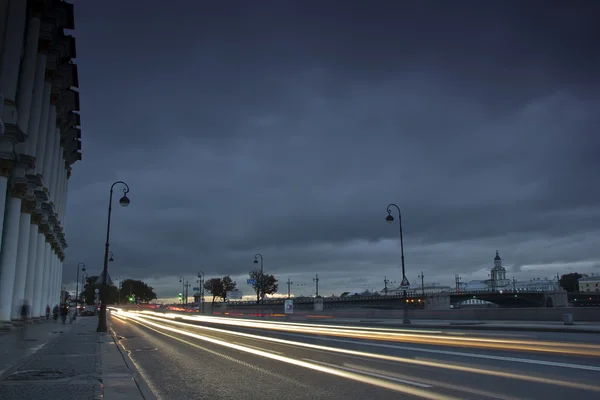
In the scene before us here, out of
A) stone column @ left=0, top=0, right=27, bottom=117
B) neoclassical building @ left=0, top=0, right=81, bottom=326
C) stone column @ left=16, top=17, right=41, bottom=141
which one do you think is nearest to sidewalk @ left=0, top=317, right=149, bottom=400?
neoclassical building @ left=0, top=0, right=81, bottom=326

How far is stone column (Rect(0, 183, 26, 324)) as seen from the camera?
3117 centimetres

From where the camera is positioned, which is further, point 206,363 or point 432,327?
point 432,327

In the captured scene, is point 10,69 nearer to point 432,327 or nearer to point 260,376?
point 260,376

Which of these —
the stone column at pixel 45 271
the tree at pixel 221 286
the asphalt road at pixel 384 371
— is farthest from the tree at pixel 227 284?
the asphalt road at pixel 384 371

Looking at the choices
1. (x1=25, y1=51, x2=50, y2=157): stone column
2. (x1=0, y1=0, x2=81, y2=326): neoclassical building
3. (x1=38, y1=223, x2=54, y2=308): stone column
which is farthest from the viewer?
(x1=38, y1=223, x2=54, y2=308): stone column

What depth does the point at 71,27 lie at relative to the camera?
37750mm

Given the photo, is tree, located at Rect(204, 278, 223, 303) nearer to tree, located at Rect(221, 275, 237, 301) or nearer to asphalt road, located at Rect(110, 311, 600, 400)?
tree, located at Rect(221, 275, 237, 301)

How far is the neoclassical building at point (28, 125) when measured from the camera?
27250 mm

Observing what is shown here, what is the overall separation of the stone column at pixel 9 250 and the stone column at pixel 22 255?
3197 mm

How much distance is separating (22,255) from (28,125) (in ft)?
31.5

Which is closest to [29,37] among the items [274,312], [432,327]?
[432,327]

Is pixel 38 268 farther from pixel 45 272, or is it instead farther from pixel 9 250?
pixel 9 250

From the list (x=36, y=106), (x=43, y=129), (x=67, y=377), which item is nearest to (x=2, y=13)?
(x=36, y=106)

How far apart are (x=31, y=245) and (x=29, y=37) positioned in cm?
1757
